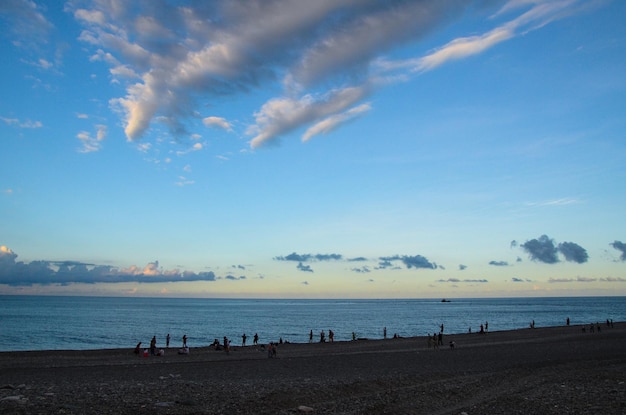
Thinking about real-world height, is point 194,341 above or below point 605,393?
below

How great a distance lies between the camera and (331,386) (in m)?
20.9

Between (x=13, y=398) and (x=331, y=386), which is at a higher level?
(x=13, y=398)

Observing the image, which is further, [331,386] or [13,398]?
[331,386]

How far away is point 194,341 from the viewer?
229ft

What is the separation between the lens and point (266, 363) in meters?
33.1

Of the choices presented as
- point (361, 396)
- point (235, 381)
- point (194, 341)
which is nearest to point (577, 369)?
point (361, 396)

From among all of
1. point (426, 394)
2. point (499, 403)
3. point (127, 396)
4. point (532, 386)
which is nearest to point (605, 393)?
point (532, 386)

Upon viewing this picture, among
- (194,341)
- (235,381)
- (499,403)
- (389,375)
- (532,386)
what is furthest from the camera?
(194,341)

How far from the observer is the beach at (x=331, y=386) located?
16.5 metres

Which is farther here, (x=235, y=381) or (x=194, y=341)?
(x=194, y=341)

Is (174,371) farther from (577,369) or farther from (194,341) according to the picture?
(194,341)

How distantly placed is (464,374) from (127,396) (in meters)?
16.5

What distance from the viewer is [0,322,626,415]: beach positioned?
16.5 meters

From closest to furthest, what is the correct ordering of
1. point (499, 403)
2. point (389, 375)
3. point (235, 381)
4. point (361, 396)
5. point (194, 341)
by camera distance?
point (499, 403), point (361, 396), point (235, 381), point (389, 375), point (194, 341)
